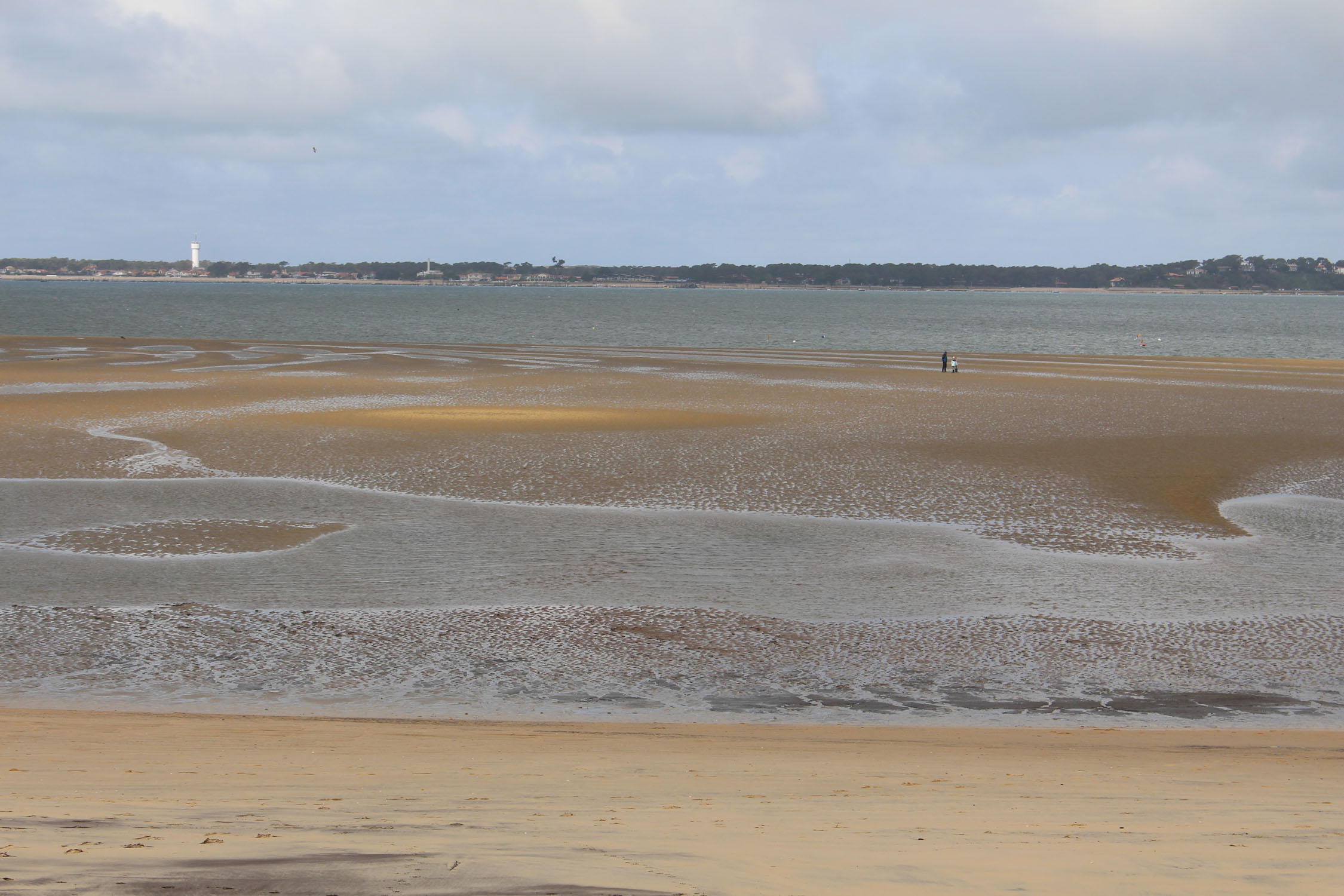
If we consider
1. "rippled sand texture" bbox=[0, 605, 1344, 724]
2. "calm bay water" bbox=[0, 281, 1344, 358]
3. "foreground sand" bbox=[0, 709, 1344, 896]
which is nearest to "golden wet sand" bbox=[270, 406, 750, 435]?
"rippled sand texture" bbox=[0, 605, 1344, 724]

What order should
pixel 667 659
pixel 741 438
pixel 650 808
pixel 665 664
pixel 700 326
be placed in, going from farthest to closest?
pixel 700 326 < pixel 741 438 < pixel 667 659 < pixel 665 664 < pixel 650 808

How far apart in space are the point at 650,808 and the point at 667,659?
4364mm

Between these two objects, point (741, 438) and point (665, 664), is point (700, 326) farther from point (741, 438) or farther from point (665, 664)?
point (665, 664)

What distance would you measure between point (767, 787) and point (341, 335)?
75.5 metres

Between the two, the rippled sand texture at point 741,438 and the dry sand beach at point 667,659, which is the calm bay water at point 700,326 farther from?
the dry sand beach at point 667,659

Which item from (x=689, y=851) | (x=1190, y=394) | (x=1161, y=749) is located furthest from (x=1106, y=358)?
(x=689, y=851)

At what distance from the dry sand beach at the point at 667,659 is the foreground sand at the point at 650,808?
33 millimetres

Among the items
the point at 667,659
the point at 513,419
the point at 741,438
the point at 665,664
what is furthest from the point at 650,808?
the point at 513,419

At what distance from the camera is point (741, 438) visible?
83.8 ft

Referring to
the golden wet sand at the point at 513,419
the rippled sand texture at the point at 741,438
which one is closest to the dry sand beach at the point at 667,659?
the rippled sand texture at the point at 741,438

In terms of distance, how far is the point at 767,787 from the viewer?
6.70 meters

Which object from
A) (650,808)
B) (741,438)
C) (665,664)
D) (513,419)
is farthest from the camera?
(513,419)

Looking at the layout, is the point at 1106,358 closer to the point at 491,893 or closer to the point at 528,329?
the point at 528,329

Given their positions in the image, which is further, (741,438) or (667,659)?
(741,438)
